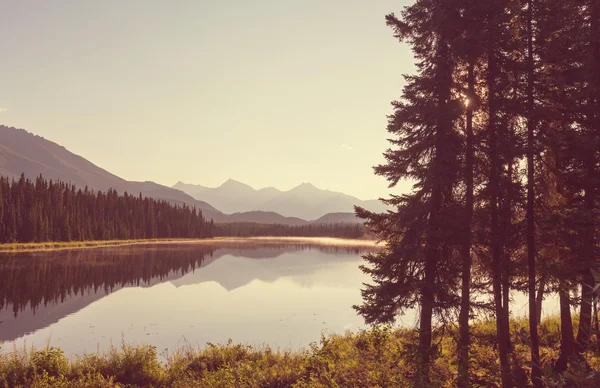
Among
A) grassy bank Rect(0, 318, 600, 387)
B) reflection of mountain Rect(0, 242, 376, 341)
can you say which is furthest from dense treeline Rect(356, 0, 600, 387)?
reflection of mountain Rect(0, 242, 376, 341)

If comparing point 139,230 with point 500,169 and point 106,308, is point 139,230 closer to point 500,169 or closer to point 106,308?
point 106,308

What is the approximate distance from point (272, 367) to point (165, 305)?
23.0 metres

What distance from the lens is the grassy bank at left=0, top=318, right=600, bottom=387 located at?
1456cm

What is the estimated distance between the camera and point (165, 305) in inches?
1432

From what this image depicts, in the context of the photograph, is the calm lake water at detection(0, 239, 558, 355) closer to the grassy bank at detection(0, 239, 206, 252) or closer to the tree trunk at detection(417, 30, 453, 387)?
the tree trunk at detection(417, 30, 453, 387)

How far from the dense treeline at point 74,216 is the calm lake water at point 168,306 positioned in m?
41.3

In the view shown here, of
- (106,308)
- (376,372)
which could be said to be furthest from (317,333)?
(106,308)

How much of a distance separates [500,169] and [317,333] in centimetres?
1711

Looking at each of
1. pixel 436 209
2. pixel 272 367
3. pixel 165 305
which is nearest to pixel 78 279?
pixel 165 305

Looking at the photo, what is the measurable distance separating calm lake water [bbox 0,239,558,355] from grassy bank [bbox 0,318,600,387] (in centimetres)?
505

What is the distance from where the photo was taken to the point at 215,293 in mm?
43375

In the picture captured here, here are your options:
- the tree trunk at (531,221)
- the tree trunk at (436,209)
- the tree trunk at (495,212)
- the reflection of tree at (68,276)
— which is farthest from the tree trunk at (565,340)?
the reflection of tree at (68,276)

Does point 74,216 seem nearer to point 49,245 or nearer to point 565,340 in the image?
point 49,245

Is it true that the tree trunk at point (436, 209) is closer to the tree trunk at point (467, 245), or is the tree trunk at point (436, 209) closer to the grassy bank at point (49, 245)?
the tree trunk at point (467, 245)
